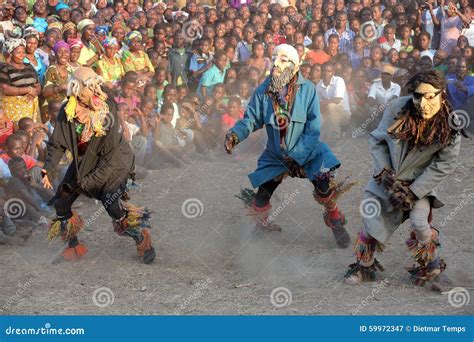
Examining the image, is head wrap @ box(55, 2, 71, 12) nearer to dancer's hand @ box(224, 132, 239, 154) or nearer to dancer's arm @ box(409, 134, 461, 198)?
dancer's hand @ box(224, 132, 239, 154)

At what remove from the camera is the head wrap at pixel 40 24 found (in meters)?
12.4

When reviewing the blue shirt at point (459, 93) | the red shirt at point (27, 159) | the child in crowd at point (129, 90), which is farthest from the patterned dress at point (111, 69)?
the blue shirt at point (459, 93)

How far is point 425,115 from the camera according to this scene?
6.73 m

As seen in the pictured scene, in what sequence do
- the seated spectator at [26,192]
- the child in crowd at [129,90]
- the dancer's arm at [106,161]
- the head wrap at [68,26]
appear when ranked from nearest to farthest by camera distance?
1. the dancer's arm at [106,161]
2. the seated spectator at [26,192]
3. the child in crowd at [129,90]
4. the head wrap at [68,26]

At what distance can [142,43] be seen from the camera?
13094 millimetres

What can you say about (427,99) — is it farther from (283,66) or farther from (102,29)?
(102,29)

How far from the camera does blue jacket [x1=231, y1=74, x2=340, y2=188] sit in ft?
26.6

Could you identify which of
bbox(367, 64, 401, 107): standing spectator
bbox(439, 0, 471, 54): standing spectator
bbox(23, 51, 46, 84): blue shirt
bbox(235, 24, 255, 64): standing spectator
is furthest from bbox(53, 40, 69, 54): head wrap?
bbox(439, 0, 471, 54): standing spectator

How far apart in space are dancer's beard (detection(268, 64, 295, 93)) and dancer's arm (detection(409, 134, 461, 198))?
1712 millimetres

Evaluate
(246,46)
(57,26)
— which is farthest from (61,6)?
(246,46)

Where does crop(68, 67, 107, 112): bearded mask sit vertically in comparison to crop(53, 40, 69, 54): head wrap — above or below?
above

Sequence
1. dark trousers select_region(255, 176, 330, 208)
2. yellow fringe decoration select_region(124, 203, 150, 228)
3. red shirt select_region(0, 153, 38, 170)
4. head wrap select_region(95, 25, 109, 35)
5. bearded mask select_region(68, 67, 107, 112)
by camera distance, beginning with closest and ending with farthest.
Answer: bearded mask select_region(68, 67, 107, 112) < yellow fringe decoration select_region(124, 203, 150, 228) < dark trousers select_region(255, 176, 330, 208) < red shirt select_region(0, 153, 38, 170) < head wrap select_region(95, 25, 109, 35)

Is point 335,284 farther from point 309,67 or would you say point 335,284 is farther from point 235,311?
point 309,67

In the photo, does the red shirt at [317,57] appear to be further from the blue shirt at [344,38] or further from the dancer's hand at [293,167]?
the dancer's hand at [293,167]
